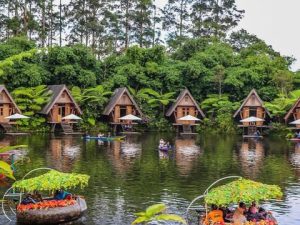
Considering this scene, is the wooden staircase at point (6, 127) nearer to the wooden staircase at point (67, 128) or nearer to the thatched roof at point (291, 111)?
the wooden staircase at point (67, 128)

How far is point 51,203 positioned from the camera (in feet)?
63.7

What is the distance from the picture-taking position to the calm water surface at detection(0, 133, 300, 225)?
22.9 metres

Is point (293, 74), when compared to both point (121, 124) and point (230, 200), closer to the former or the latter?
point (121, 124)

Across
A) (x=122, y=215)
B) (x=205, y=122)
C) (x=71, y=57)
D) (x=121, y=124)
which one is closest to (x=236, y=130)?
(x=205, y=122)

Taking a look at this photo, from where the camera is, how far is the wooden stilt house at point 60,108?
196ft

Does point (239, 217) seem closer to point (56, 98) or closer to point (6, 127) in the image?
point (6, 127)

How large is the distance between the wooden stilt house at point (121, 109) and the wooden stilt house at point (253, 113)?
1290 centimetres

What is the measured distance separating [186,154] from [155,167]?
7285 mm

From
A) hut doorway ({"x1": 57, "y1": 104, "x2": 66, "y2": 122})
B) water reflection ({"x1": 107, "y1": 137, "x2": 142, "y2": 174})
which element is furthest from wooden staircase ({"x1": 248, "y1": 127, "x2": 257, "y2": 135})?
hut doorway ({"x1": 57, "y1": 104, "x2": 66, "y2": 122})

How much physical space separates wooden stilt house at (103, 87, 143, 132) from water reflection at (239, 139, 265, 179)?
1532 cm

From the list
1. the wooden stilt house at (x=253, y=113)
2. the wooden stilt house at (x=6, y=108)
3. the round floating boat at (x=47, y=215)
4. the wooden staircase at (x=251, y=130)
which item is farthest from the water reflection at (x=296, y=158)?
the wooden stilt house at (x=6, y=108)

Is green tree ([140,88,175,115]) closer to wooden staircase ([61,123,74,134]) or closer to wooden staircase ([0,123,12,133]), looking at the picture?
wooden staircase ([61,123,74,134])

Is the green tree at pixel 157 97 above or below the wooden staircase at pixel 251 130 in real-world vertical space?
above

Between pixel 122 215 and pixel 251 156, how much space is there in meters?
21.6
